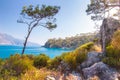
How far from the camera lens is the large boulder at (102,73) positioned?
8836 millimetres

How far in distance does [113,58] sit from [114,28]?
5475mm

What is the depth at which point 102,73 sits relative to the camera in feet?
29.9

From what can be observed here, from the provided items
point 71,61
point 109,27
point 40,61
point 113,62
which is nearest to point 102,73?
point 113,62

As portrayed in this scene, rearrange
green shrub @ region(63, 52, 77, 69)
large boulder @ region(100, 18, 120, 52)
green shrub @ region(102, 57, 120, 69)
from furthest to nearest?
large boulder @ region(100, 18, 120, 52)
green shrub @ region(63, 52, 77, 69)
green shrub @ region(102, 57, 120, 69)

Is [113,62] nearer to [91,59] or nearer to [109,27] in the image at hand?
[91,59]

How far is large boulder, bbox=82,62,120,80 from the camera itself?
29.0 ft

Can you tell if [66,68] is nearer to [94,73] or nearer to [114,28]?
[94,73]

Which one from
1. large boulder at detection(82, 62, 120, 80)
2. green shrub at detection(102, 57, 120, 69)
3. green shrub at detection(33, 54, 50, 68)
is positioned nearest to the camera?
large boulder at detection(82, 62, 120, 80)

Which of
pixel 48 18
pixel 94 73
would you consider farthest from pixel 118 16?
pixel 94 73

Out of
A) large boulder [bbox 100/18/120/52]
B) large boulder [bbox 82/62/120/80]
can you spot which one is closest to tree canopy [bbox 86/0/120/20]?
large boulder [bbox 100/18/120/52]

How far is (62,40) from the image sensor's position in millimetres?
123938

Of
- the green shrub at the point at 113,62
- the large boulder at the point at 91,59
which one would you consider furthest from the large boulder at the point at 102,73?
the large boulder at the point at 91,59

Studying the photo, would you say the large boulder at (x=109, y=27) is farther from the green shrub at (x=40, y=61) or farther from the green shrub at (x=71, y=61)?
the green shrub at (x=40, y=61)

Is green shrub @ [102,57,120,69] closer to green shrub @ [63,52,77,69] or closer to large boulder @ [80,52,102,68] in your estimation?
large boulder @ [80,52,102,68]
